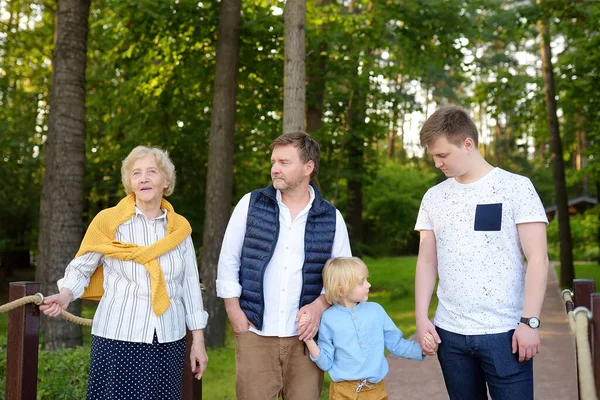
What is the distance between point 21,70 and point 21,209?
13.3 ft

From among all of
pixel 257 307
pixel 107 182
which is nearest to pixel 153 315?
pixel 257 307

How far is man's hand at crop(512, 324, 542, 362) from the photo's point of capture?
3.17 metres

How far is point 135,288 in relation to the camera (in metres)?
3.53

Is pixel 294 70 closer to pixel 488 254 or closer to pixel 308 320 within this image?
pixel 308 320

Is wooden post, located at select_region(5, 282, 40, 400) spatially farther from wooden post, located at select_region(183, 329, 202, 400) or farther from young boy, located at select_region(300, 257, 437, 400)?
young boy, located at select_region(300, 257, 437, 400)

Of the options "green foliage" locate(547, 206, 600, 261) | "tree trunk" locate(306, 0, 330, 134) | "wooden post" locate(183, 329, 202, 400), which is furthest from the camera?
"green foliage" locate(547, 206, 600, 261)

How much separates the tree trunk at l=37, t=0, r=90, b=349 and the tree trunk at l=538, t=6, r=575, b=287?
44.6ft

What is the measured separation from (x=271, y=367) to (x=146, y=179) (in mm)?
1156

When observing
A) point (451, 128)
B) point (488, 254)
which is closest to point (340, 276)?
point (488, 254)

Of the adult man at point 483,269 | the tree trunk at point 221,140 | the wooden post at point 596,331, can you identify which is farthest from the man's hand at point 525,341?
the tree trunk at point 221,140

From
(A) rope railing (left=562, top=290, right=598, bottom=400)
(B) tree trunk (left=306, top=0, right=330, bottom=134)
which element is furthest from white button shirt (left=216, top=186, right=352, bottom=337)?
(B) tree trunk (left=306, top=0, right=330, bottom=134)

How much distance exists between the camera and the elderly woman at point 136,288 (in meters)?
3.50

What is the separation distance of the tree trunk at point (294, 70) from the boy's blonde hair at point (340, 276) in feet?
11.1

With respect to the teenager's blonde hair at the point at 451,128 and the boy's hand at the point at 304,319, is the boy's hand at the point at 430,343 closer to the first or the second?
the boy's hand at the point at 304,319
